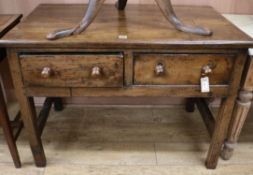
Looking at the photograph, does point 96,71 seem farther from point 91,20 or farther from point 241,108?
point 241,108

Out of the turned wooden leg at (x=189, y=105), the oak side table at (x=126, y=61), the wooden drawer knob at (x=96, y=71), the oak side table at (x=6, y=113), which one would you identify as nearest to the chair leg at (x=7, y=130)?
the oak side table at (x=6, y=113)

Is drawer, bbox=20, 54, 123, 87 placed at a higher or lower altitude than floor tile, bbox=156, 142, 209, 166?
higher

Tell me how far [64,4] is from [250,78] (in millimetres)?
973

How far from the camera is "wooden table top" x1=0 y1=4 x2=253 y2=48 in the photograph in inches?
35.4

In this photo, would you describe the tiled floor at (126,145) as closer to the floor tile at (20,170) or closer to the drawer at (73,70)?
the floor tile at (20,170)

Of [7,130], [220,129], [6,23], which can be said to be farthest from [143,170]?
[6,23]

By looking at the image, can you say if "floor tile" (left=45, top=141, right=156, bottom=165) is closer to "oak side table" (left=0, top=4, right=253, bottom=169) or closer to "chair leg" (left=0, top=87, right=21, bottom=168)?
"chair leg" (left=0, top=87, right=21, bottom=168)

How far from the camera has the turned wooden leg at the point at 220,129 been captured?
1070mm

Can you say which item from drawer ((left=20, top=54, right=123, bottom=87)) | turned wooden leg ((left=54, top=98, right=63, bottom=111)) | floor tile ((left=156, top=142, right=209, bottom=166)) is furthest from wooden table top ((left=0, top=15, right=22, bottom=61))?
floor tile ((left=156, top=142, right=209, bottom=166))

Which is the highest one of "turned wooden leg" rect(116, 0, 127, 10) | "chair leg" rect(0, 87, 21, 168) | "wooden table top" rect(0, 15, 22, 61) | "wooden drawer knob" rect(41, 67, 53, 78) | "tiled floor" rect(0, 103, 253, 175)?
"turned wooden leg" rect(116, 0, 127, 10)

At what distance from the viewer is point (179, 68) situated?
3.16ft

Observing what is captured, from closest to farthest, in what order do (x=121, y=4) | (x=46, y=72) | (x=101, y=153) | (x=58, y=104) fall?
(x=46, y=72), (x=121, y=4), (x=101, y=153), (x=58, y=104)

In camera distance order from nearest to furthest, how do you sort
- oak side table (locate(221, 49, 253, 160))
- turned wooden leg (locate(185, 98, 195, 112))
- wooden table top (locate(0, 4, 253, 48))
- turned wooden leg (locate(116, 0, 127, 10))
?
wooden table top (locate(0, 4, 253, 48)) < oak side table (locate(221, 49, 253, 160)) < turned wooden leg (locate(116, 0, 127, 10)) < turned wooden leg (locate(185, 98, 195, 112))

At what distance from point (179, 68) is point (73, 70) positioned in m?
0.39
